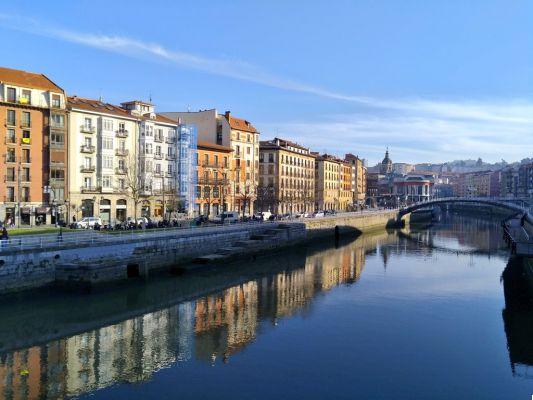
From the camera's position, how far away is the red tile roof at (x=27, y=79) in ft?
194

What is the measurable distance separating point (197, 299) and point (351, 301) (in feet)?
35.4

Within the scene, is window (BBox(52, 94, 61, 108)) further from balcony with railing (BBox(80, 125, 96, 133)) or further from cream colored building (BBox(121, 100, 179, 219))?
cream colored building (BBox(121, 100, 179, 219))

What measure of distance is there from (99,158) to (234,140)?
1242 inches

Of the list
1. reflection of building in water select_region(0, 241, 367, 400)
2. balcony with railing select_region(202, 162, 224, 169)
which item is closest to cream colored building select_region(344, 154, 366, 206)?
balcony with railing select_region(202, 162, 224, 169)


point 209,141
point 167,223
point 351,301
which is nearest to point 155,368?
point 351,301

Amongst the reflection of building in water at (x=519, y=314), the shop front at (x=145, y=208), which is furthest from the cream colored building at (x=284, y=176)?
the reflection of building in water at (x=519, y=314)

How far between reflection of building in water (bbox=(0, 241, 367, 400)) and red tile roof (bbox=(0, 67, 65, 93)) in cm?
3666

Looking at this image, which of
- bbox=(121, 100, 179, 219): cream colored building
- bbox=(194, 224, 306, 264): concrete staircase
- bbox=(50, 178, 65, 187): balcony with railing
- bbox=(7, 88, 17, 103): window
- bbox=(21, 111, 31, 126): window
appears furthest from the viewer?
bbox=(121, 100, 179, 219): cream colored building

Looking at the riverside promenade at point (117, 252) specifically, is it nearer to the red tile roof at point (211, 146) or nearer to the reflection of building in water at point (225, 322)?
the reflection of building in water at point (225, 322)

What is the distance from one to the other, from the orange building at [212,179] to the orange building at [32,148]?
25458 mm

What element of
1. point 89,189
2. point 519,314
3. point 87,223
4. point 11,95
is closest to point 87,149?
point 89,189

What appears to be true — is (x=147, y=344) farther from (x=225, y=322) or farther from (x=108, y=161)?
(x=108, y=161)

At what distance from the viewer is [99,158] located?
220 ft

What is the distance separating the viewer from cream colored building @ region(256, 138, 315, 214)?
10750 cm
